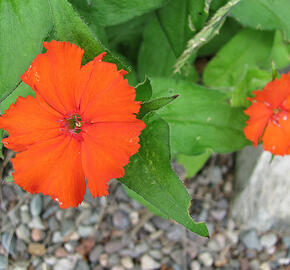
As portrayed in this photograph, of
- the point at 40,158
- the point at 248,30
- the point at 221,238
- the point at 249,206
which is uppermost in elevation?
the point at 40,158

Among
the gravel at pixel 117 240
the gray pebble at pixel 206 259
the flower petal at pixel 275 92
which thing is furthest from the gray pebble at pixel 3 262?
the flower petal at pixel 275 92

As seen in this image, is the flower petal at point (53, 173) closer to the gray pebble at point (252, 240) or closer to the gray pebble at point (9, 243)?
the gray pebble at point (9, 243)

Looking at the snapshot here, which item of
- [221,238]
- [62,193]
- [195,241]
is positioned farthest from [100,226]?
[62,193]

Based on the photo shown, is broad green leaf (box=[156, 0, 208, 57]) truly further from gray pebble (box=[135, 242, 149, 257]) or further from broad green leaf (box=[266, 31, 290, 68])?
gray pebble (box=[135, 242, 149, 257])

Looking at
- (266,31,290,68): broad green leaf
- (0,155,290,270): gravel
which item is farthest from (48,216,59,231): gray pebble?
(266,31,290,68): broad green leaf

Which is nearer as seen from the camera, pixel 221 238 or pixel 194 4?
pixel 194 4

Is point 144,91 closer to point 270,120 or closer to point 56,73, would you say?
point 56,73

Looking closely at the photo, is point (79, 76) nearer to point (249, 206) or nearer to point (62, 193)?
point (62, 193)

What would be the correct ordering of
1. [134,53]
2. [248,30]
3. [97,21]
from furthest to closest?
[134,53] < [248,30] < [97,21]
